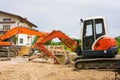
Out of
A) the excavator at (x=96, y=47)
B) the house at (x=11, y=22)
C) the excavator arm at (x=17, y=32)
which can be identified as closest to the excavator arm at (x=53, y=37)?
the excavator arm at (x=17, y=32)

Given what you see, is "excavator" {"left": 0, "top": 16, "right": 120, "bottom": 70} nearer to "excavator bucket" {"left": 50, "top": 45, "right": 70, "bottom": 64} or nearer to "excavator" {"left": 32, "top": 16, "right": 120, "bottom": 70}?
"excavator" {"left": 32, "top": 16, "right": 120, "bottom": 70}

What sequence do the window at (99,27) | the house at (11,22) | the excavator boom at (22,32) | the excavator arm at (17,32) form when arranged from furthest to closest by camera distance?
the house at (11,22) < the excavator arm at (17,32) < the excavator boom at (22,32) < the window at (99,27)

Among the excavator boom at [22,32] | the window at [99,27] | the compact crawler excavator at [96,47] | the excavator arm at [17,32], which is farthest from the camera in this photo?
the excavator arm at [17,32]

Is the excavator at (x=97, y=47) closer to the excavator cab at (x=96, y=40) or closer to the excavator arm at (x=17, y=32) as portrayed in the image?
the excavator cab at (x=96, y=40)

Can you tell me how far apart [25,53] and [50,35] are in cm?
921

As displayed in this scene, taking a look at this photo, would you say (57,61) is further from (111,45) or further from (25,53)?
(25,53)

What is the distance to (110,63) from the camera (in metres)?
14.3

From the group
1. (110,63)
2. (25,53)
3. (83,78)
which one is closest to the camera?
(83,78)

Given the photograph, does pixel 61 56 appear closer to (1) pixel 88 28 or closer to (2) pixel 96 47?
(1) pixel 88 28

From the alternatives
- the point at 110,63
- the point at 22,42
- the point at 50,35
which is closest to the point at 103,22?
the point at 110,63

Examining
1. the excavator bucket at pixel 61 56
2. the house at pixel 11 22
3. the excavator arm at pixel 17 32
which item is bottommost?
the excavator bucket at pixel 61 56

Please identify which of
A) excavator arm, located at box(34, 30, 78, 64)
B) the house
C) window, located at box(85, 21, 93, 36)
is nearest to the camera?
window, located at box(85, 21, 93, 36)

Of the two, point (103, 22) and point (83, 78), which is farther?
point (103, 22)

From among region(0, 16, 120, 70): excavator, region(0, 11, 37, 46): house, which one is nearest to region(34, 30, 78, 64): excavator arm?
region(0, 16, 120, 70): excavator
